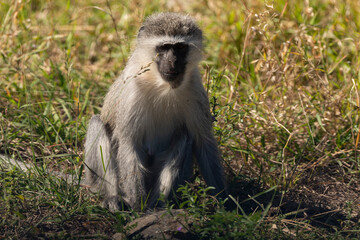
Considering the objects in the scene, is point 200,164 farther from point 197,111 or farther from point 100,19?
point 100,19

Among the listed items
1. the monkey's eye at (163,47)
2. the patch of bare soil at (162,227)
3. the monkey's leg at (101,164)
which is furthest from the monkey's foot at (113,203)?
the monkey's eye at (163,47)

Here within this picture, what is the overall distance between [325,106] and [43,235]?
2953 mm

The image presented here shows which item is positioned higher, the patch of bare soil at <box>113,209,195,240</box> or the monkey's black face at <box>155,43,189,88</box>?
the monkey's black face at <box>155,43,189,88</box>

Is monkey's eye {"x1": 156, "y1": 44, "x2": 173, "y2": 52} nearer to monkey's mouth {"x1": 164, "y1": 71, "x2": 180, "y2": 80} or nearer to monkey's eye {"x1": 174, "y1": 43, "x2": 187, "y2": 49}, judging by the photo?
monkey's eye {"x1": 174, "y1": 43, "x2": 187, "y2": 49}

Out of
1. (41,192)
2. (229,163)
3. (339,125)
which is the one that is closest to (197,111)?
(229,163)

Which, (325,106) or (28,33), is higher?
(28,33)

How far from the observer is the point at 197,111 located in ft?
13.3

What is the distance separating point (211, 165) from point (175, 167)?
0.95 feet

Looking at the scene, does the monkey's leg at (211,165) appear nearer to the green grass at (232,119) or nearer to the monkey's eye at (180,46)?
the green grass at (232,119)

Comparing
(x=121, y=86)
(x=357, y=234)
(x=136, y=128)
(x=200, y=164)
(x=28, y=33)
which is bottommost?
(x=357, y=234)

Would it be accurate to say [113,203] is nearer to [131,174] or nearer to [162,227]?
[131,174]

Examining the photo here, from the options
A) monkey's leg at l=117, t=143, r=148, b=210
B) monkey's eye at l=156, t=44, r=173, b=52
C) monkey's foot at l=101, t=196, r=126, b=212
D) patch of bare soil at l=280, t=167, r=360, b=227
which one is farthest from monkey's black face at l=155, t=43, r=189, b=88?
patch of bare soil at l=280, t=167, r=360, b=227

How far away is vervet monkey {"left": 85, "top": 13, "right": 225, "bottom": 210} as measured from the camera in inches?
155

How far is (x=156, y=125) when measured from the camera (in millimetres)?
4117
